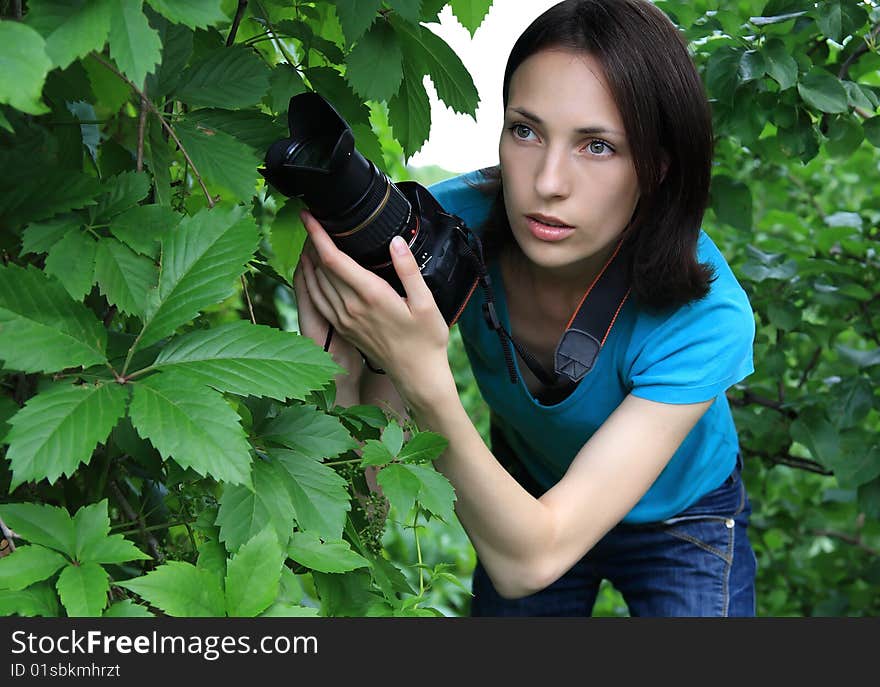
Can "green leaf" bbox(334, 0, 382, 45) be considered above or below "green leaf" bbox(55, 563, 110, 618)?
above

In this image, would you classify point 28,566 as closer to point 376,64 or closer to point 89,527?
point 89,527

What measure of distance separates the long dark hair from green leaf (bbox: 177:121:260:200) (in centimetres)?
53

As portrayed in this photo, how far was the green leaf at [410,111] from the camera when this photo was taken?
1167 millimetres

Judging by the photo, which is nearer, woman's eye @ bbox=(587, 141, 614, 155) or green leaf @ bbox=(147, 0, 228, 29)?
green leaf @ bbox=(147, 0, 228, 29)

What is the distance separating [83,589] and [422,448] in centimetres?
33

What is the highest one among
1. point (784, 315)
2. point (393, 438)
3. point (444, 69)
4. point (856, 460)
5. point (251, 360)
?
point (444, 69)

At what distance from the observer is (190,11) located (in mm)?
738

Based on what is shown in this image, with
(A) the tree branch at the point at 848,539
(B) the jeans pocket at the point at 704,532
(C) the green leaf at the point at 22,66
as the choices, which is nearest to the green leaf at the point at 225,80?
(C) the green leaf at the point at 22,66

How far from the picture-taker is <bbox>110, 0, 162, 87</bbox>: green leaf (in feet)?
2.36

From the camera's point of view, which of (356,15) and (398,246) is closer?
(356,15)

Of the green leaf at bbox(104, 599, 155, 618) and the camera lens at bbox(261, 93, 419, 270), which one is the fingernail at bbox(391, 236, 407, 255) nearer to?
the camera lens at bbox(261, 93, 419, 270)

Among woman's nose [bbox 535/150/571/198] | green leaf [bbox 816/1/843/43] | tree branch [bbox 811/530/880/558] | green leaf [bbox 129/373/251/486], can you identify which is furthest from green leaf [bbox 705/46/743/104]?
tree branch [bbox 811/530/880/558]

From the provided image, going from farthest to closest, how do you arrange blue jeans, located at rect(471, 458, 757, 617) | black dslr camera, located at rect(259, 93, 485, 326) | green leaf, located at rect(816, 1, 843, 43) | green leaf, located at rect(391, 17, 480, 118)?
blue jeans, located at rect(471, 458, 757, 617) < green leaf, located at rect(816, 1, 843, 43) < green leaf, located at rect(391, 17, 480, 118) < black dslr camera, located at rect(259, 93, 485, 326)

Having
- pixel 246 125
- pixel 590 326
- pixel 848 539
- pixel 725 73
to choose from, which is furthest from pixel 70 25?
pixel 848 539
